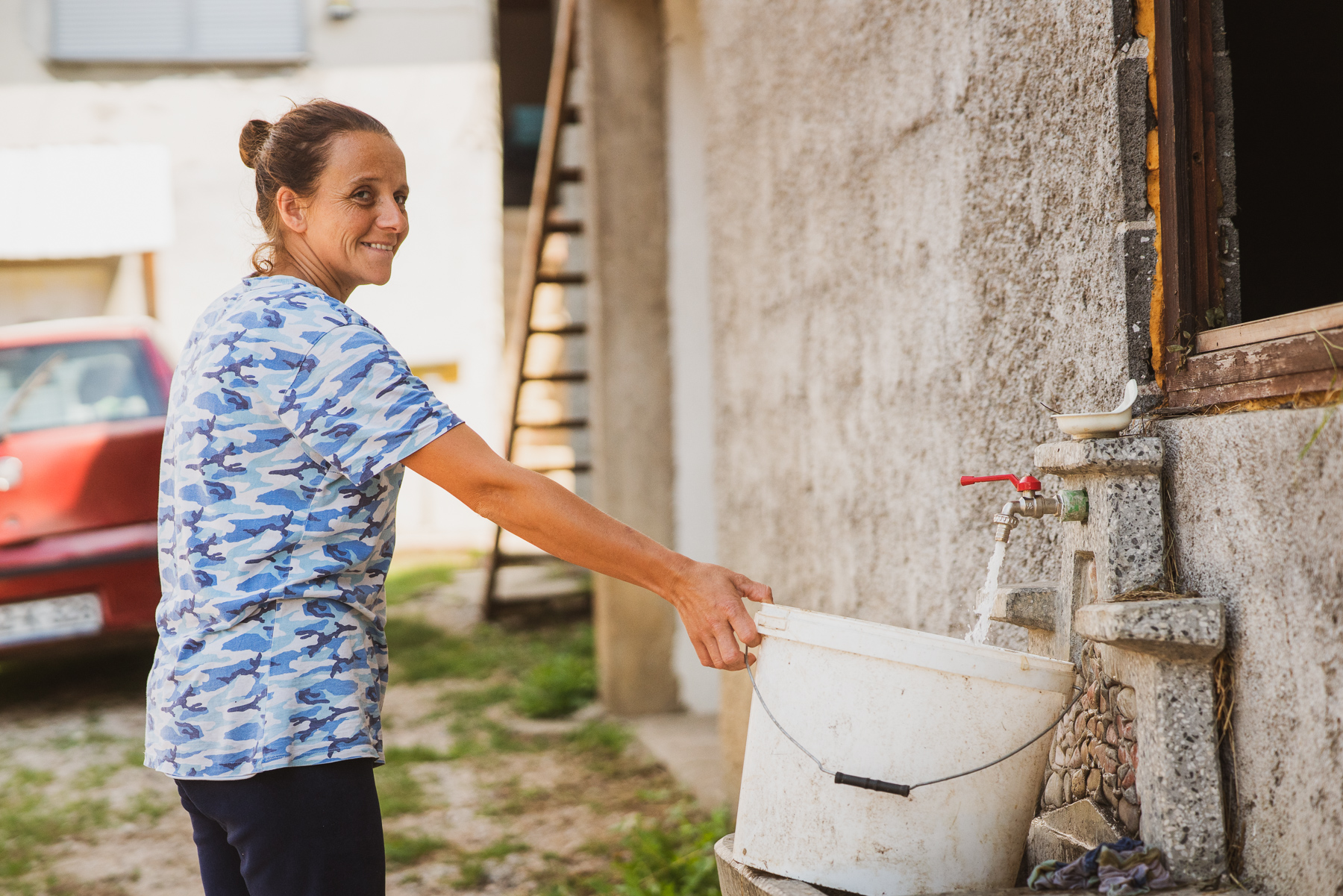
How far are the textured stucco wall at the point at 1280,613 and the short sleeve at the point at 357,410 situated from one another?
112 cm

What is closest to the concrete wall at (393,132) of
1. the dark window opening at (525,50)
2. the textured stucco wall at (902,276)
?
the dark window opening at (525,50)

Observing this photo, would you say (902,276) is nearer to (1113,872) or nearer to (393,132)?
(1113,872)

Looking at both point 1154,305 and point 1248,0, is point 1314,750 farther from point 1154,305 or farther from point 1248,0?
point 1248,0

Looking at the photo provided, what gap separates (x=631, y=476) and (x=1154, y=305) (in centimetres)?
389

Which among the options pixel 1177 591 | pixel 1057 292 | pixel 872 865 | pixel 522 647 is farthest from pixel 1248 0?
pixel 522 647

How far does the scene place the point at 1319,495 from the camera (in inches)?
59.1

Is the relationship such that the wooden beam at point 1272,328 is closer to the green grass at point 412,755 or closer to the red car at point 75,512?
the green grass at point 412,755

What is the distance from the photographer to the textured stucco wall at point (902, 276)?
207cm

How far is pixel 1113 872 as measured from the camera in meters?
1.60

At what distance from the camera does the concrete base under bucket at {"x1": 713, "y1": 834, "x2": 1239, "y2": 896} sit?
159cm

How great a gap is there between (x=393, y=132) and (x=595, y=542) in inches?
424

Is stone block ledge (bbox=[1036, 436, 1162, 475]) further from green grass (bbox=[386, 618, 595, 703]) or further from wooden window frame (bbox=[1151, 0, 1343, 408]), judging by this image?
green grass (bbox=[386, 618, 595, 703])

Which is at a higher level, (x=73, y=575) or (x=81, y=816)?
(x=73, y=575)

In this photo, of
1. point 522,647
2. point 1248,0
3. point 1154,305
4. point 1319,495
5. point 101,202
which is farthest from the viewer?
point 101,202
